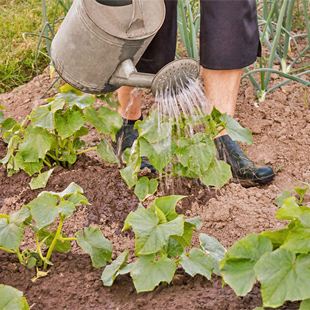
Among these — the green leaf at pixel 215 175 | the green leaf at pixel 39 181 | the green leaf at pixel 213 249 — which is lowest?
the green leaf at pixel 39 181

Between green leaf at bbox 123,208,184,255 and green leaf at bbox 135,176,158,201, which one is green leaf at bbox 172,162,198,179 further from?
green leaf at bbox 123,208,184,255

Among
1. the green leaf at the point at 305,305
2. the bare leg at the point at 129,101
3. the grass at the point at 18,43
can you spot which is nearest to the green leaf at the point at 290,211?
the green leaf at the point at 305,305

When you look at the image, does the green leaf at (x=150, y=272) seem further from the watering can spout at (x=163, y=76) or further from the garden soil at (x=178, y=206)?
the watering can spout at (x=163, y=76)

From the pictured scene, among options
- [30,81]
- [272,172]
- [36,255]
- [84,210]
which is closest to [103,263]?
[36,255]

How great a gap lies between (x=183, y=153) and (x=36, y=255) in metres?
0.54

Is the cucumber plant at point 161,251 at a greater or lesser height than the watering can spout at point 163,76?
lesser

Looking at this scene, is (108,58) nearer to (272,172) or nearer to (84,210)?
(84,210)

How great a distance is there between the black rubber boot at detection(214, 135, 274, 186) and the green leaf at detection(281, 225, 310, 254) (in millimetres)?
834

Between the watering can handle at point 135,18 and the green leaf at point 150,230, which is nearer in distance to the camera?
the green leaf at point 150,230

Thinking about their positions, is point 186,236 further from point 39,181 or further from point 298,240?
point 39,181

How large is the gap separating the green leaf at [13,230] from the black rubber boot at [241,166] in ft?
2.91

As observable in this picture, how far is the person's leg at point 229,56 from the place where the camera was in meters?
1.83

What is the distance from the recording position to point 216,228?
1.65 meters

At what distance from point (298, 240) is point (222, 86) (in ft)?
3.33
